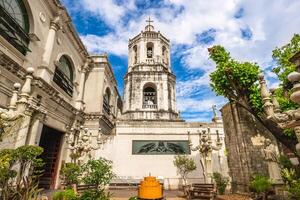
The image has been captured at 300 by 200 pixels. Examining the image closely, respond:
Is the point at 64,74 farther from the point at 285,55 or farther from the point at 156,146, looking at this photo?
the point at 285,55

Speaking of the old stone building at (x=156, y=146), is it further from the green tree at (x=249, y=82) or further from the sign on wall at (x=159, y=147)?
the green tree at (x=249, y=82)

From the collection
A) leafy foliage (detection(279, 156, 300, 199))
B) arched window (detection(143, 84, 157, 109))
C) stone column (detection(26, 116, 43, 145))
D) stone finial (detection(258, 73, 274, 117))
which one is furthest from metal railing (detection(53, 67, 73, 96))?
leafy foliage (detection(279, 156, 300, 199))

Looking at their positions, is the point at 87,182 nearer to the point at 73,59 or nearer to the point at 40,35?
the point at 40,35

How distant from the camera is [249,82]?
429 inches

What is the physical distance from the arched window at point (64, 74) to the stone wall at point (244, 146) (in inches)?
489

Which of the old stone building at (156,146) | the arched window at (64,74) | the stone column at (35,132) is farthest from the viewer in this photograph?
the old stone building at (156,146)

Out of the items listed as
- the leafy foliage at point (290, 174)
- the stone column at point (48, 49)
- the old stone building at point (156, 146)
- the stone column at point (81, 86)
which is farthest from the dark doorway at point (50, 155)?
the leafy foliage at point (290, 174)

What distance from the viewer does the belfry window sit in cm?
919

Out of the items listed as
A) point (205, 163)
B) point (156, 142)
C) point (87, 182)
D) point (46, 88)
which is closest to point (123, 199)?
point (87, 182)

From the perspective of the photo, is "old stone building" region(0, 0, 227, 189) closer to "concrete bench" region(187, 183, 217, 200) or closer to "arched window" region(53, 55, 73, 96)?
"arched window" region(53, 55, 73, 96)

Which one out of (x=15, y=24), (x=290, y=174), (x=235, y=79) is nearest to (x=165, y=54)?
(x=235, y=79)

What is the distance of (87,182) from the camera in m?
8.36

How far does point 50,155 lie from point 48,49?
7.86 metres

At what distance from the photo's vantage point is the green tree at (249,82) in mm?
10413
